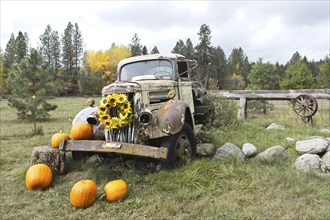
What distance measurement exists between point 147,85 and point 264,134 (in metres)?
3.50

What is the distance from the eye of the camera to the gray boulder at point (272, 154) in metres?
5.40

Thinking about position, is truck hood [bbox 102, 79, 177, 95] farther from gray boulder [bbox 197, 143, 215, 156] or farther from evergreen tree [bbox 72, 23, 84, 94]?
evergreen tree [bbox 72, 23, 84, 94]

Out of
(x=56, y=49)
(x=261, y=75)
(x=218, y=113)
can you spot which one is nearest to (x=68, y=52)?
(x=56, y=49)

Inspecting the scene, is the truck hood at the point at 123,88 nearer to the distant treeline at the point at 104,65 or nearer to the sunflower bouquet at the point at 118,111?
the sunflower bouquet at the point at 118,111

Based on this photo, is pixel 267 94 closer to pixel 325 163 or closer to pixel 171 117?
pixel 325 163

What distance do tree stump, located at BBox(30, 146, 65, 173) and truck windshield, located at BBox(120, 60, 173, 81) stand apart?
2.12 meters

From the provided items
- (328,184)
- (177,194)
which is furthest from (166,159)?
(328,184)

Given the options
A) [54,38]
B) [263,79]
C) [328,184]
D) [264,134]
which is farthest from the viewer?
[54,38]

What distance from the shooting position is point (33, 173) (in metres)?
4.72

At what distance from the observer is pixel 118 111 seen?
15.8 feet

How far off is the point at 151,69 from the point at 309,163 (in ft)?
11.2

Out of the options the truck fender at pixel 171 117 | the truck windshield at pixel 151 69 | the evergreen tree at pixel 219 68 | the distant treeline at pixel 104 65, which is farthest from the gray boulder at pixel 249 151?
the evergreen tree at pixel 219 68

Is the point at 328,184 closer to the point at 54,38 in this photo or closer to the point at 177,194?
the point at 177,194

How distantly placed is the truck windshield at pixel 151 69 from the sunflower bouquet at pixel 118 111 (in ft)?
5.00
